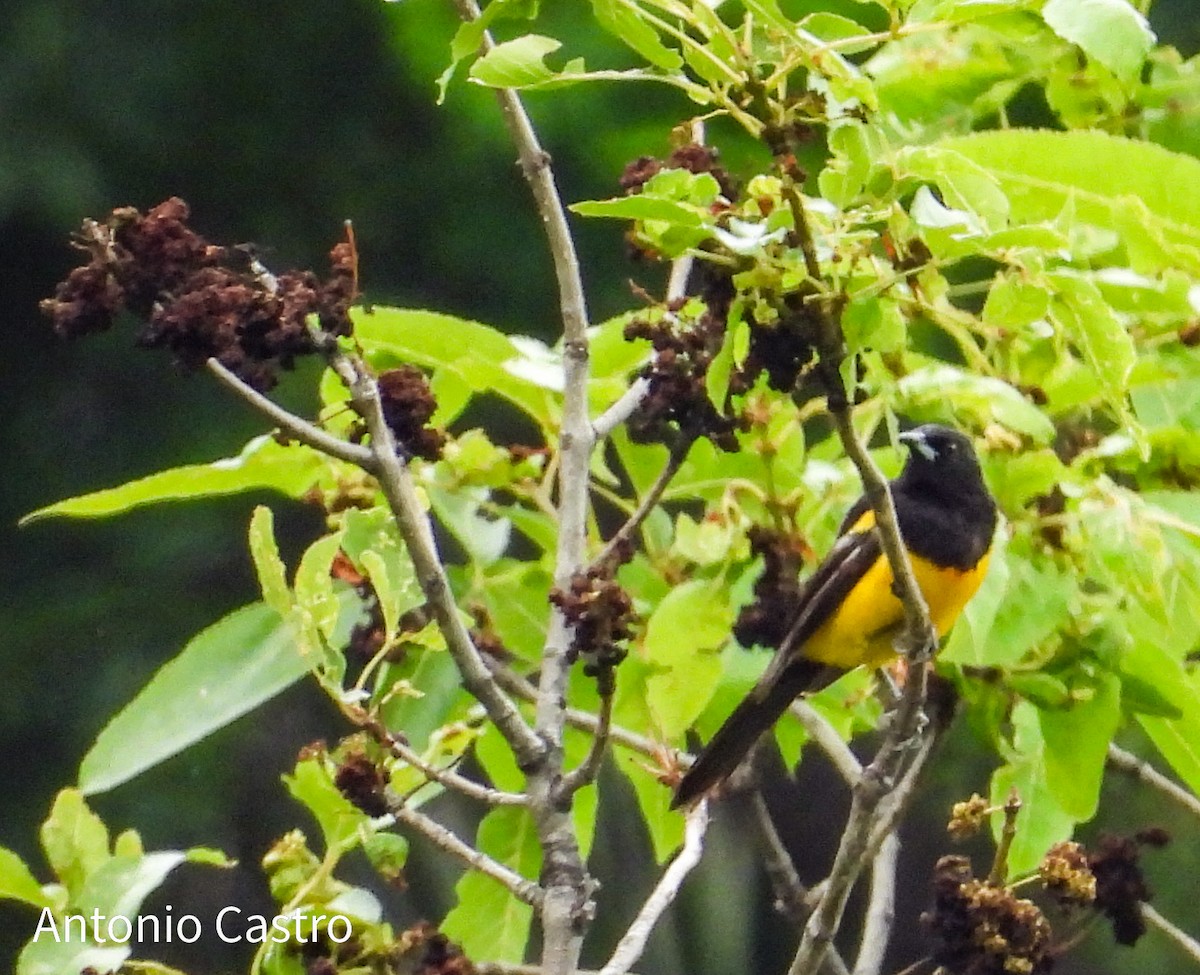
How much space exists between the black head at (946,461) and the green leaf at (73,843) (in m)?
0.94

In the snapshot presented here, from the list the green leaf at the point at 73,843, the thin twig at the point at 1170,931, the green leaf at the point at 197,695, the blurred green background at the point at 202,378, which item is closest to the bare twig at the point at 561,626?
the green leaf at the point at 197,695

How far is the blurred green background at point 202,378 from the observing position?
3.93 meters

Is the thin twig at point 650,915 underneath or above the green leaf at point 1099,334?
underneath

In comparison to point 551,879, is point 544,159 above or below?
above

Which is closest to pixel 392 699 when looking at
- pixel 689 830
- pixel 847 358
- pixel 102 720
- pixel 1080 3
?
pixel 689 830

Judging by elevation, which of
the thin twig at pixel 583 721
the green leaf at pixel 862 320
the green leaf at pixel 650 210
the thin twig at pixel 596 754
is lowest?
the thin twig at pixel 583 721

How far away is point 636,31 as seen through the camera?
102 centimetres

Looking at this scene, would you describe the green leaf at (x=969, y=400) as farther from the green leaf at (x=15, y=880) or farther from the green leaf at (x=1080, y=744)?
the green leaf at (x=15, y=880)

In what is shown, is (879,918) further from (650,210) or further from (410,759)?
(650,210)

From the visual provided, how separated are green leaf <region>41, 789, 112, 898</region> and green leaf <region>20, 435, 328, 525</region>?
0.23 meters

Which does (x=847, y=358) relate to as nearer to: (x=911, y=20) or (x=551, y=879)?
(x=911, y=20)

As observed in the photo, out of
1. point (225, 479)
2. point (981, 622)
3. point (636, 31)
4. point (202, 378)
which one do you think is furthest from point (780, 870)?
point (202, 378)

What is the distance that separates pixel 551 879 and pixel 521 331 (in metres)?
2.66

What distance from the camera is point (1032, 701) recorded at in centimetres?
145
